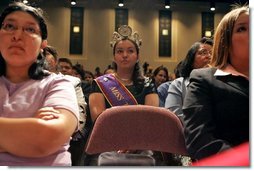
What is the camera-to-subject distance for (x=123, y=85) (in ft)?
6.75

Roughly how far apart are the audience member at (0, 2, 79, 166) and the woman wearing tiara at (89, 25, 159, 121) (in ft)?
1.99

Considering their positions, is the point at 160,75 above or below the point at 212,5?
below

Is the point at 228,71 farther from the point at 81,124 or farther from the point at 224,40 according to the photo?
the point at 81,124

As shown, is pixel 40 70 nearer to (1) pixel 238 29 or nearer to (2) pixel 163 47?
(2) pixel 163 47

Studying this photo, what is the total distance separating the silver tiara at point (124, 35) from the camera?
1766mm

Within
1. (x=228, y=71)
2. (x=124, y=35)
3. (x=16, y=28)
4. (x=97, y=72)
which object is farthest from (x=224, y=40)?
(x=16, y=28)

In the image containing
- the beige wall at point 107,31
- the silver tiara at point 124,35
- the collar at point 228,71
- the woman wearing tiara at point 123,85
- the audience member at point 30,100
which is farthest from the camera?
the woman wearing tiara at point 123,85

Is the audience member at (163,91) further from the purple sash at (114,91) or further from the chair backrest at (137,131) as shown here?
the chair backrest at (137,131)

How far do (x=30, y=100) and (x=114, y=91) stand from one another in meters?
0.78

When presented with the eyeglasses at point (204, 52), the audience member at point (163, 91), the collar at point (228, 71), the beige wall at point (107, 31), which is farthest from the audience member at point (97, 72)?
the collar at point (228, 71)

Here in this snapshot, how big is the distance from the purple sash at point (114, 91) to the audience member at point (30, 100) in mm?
622

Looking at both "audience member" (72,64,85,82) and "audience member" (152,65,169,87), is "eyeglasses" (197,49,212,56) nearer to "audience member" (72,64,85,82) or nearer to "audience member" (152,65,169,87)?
"audience member" (152,65,169,87)

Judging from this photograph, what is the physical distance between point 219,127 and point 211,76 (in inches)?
7.8

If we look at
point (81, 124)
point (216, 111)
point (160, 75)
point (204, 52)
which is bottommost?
point (81, 124)
